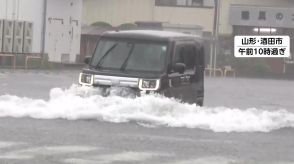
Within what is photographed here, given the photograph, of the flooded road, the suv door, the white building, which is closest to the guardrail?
the white building

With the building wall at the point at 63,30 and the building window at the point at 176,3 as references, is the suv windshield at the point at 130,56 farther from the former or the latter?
the building window at the point at 176,3

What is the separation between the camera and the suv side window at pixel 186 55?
14773 mm

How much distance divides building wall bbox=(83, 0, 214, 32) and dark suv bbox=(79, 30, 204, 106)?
37528mm

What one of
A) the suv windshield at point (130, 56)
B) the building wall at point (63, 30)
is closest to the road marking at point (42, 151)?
the suv windshield at point (130, 56)

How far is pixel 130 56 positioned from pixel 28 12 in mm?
23205

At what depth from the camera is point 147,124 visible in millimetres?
13367

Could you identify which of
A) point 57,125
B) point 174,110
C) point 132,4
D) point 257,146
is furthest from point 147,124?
point 132,4

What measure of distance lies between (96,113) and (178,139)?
2.47m

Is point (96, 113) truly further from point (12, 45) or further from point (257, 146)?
point (12, 45)

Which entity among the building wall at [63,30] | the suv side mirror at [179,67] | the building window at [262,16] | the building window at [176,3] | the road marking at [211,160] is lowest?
the road marking at [211,160]

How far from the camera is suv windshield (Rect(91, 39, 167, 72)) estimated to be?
14438mm

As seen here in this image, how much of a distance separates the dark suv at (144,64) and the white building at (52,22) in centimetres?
2154

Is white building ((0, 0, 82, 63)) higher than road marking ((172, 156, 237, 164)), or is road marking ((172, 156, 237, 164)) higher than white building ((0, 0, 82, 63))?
white building ((0, 0, 82, 63))

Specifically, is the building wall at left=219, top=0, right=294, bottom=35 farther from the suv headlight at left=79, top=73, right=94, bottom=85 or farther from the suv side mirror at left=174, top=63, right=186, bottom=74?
the suv headlight at left=79, top=73, right=94, bottom=85
